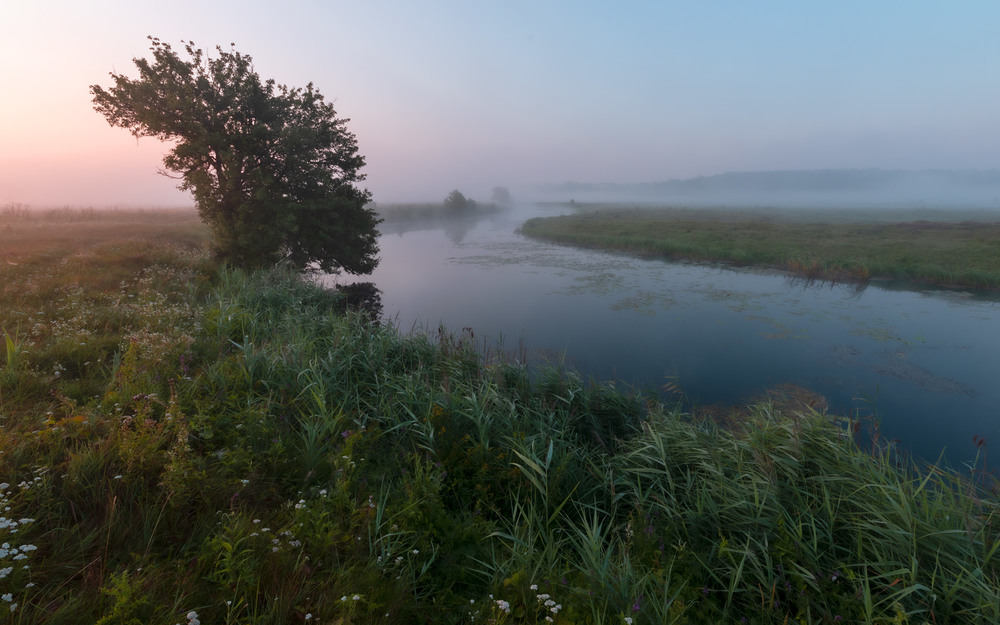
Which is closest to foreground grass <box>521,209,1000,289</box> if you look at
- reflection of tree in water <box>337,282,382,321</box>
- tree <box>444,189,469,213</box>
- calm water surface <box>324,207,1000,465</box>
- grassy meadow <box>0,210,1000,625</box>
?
calm water surface <box>324,207,1000,465</box>

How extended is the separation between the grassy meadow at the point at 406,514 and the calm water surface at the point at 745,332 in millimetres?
3744

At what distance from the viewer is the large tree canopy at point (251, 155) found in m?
14.6

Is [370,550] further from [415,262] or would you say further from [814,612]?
[415,262]

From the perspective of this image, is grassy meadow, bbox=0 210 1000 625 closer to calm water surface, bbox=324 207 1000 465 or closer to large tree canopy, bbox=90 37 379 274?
calm water surface, bbox=324 207 1000 465

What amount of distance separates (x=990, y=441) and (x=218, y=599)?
40.8ft

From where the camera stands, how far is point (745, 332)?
13.9m

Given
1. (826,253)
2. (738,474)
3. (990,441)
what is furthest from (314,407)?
(826,253)

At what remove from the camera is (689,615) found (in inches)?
117

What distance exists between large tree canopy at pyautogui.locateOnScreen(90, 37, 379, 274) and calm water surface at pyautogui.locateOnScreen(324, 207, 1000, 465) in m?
4.76

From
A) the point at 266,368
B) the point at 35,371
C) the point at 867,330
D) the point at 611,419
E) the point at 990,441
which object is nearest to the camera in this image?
the point at 35,371

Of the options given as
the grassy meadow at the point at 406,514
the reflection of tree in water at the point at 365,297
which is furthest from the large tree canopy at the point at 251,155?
the grassy meadow at the point at 406,514

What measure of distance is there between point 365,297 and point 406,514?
17070 millimetres

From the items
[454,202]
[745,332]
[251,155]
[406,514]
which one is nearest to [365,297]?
[251,155]

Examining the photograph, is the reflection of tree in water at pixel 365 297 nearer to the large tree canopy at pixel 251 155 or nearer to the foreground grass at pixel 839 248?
the large tree canopy at pixel 251 155
